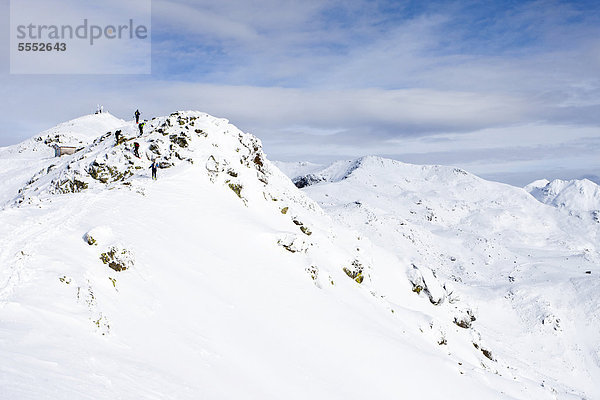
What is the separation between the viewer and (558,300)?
1704 inches

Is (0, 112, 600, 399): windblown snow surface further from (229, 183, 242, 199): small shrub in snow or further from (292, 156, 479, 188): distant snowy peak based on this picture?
(292, 156, 479, 188): distant snowy peak

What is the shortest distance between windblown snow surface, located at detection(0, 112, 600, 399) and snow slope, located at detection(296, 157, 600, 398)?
362mm

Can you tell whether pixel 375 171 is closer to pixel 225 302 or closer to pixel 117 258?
pixel 225 302

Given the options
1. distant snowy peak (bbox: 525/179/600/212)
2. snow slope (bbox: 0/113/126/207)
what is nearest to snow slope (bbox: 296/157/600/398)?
distant snowy peak (bbox: 525/179/600/212)

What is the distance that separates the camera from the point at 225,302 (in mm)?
14984

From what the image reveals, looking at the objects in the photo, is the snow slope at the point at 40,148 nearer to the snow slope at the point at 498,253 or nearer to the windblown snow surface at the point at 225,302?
the windblown snow surface at the point at 225,302

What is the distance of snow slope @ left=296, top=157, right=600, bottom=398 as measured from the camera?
35.4 meters

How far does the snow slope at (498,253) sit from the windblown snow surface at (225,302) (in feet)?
1.19

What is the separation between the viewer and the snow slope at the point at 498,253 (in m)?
35.4

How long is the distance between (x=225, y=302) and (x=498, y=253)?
66865 millimetres

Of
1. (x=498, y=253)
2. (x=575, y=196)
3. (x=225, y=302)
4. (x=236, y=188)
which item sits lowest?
(x=498, y=253)

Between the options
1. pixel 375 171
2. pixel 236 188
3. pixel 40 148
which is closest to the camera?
pixel 236 188

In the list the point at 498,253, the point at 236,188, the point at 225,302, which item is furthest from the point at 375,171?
the point at 225,302

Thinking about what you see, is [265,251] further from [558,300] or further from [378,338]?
[558,300]
